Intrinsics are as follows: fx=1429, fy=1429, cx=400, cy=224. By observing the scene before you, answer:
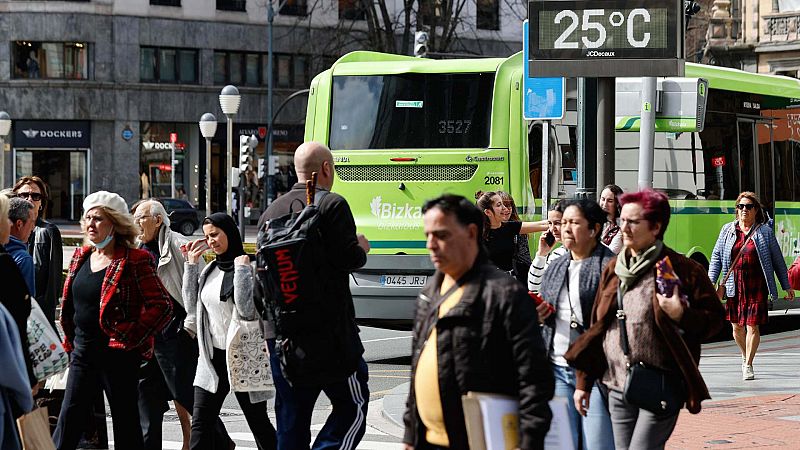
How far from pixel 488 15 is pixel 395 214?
43305 mm

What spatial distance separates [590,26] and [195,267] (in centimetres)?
328

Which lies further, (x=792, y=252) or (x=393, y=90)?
(x=792, y=252)

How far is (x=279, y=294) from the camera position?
6734mm

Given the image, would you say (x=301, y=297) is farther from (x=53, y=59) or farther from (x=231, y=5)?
(x=231, y=5)

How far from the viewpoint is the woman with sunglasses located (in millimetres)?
13180

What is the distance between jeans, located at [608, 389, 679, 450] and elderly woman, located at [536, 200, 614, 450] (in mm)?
296

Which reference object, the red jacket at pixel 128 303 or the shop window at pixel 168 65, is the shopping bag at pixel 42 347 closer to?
the red jacket at pixel 128 303

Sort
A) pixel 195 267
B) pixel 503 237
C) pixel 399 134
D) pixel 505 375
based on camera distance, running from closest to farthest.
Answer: pixel 505 375 < pixel 195 267 < pixel 503 237 < pixel 399 134

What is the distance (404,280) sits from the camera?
48.4 feet

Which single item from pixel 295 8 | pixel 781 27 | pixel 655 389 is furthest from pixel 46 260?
pixel 295 8

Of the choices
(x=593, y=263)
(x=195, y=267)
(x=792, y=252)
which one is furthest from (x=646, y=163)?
(x=792, y=252)

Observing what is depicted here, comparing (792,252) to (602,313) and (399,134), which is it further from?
(602,313)

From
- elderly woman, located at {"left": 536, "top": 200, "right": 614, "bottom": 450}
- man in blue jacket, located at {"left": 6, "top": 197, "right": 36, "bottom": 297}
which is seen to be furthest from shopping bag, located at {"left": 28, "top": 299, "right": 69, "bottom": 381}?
elderly woman, located at {"left": 536, "top": 200, "right": 614, "bottom": 450}

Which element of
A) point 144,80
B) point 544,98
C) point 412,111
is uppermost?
point 144,80
